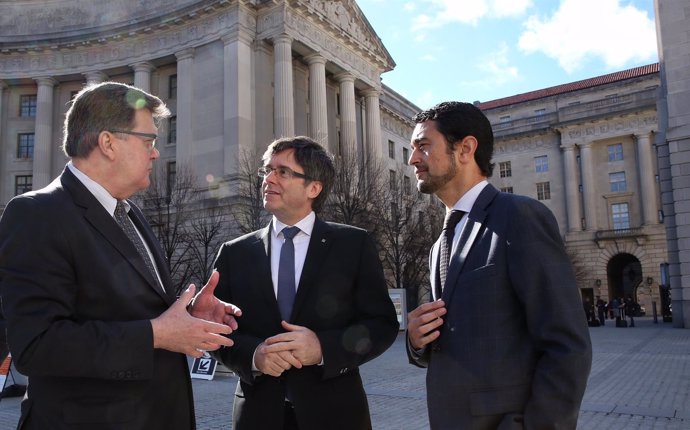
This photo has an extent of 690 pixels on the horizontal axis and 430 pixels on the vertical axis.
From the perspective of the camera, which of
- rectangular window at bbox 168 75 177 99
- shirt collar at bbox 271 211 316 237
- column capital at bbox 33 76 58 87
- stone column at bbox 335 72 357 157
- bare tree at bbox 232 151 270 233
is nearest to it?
shirt collar at bbox 271 211 316 237

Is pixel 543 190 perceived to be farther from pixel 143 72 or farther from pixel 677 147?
pixel 143 72

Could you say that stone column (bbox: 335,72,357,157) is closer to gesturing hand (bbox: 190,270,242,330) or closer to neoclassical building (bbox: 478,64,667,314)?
neoclassical building (bbox: 478,64,667,314)

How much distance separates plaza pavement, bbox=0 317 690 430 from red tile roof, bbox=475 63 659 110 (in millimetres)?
64741

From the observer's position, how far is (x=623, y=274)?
66188 mm

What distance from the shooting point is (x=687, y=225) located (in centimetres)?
2534

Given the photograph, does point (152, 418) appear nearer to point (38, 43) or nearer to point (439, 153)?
point (439, 153)

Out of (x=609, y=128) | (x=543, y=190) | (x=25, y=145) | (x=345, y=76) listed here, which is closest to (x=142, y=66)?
(x=25, y=145)

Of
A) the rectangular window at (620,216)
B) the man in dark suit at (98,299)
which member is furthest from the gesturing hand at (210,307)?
the rectangular window at (620,216)

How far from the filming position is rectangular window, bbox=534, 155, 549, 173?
6638cm

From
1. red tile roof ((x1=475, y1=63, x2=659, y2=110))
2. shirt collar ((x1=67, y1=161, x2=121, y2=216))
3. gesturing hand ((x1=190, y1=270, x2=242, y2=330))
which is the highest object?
red tile roof ((x1=475, y1=63, x2=659, y2=110))

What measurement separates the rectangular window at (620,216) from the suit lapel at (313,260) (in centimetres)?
6554

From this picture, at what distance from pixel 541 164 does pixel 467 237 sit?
68072 mm

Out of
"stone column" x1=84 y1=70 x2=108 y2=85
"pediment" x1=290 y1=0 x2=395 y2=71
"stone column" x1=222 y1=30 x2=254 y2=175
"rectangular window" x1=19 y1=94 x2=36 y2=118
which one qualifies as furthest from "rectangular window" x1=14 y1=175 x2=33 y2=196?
"pediment" x1=290 y1=0 x2=395 y2=71

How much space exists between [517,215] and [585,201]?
65.6 meters
